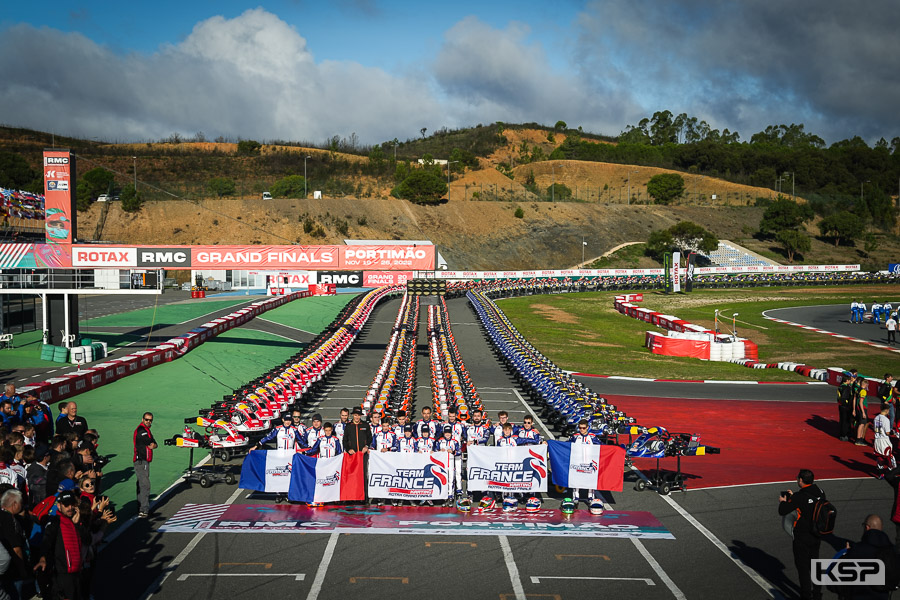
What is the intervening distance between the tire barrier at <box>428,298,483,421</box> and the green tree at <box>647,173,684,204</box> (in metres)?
105

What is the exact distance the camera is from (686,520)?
1257 centimetres

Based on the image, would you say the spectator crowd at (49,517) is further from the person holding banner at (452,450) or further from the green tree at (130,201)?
the green tree at (130,201)

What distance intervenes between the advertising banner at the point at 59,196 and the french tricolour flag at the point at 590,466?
22.6 meters

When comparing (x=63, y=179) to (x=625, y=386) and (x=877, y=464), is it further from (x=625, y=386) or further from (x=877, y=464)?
(x=877, y=464)

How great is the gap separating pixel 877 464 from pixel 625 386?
11.4 metres

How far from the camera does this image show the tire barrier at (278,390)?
52.7 feet

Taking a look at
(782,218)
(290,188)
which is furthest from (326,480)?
(290,188)

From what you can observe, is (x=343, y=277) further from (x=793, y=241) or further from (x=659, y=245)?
(x=793, y=241)

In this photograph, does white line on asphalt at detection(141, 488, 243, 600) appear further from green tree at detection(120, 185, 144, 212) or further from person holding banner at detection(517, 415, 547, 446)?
green tree at detection(120, 185, 144, 212)

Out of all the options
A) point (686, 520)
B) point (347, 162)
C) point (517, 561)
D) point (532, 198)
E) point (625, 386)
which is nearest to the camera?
point (517, 561)

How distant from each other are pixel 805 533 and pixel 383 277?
73.6 ft

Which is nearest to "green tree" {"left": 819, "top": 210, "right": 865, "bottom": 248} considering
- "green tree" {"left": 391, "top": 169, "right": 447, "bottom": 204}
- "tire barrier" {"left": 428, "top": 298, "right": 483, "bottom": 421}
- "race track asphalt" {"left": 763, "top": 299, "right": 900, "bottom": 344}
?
"race track asphalt" {"left": 763, "top": 299, "right": 900, "bottom": 344}

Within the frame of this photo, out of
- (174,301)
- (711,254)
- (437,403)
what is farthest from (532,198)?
(437,403)

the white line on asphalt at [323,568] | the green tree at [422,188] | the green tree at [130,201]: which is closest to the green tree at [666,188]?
the green tree at [422,188]
